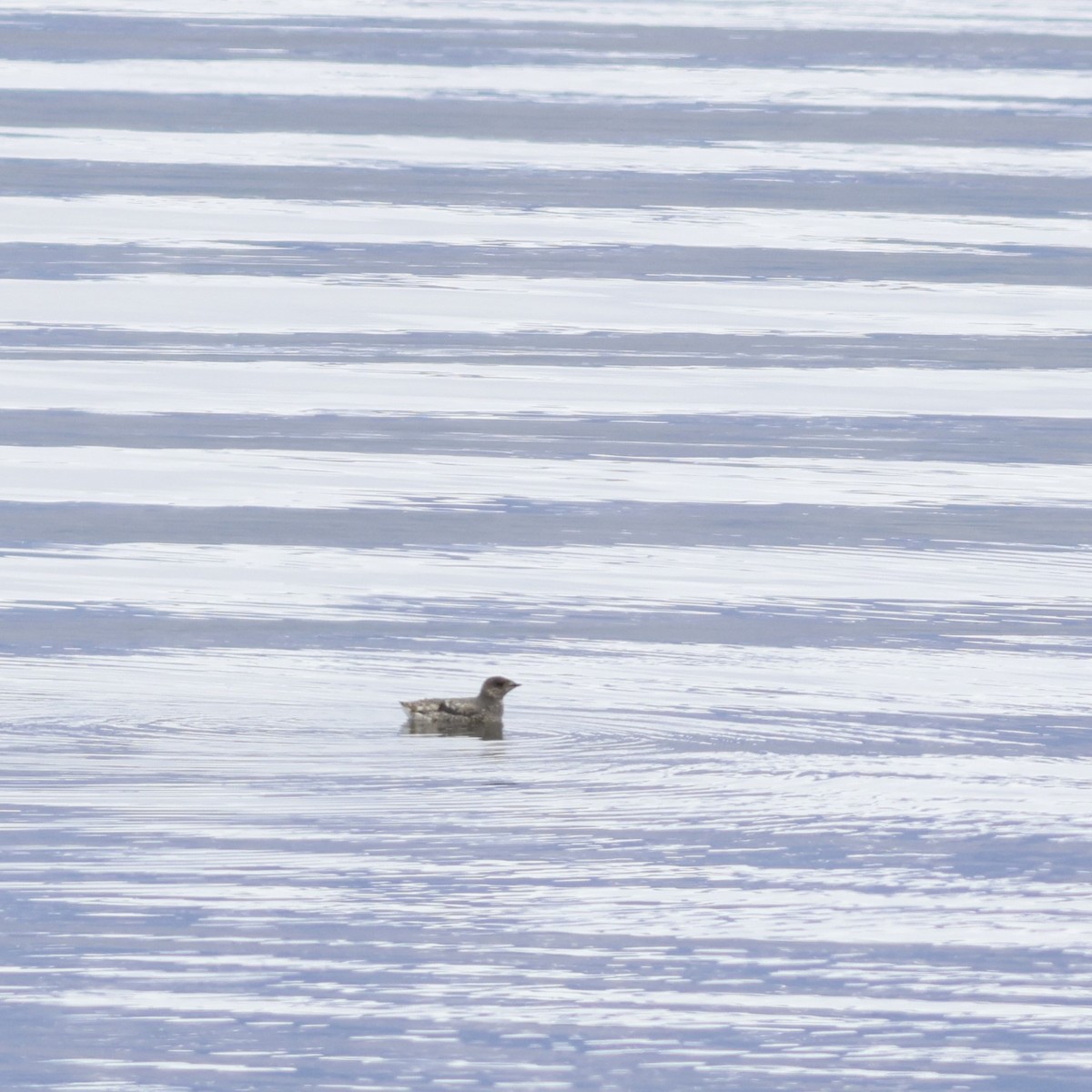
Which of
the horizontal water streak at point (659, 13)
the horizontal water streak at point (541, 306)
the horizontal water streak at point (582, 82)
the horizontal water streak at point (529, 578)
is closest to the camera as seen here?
the horizontal water streak at point (529, 578)

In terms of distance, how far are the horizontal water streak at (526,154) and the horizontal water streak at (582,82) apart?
5.26ft

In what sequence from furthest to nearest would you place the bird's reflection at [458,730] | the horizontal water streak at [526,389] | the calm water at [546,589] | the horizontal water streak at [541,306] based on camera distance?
the horizontal water streak at [541,306]
the horizontal water streak at [526,389]
the bird's reflection at [458,730]
the calm water at [546,589]

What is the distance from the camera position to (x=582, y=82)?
73.6 feet

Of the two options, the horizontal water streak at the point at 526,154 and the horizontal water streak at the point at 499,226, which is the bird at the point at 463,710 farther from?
the horizontal water streak at the point at 526,154

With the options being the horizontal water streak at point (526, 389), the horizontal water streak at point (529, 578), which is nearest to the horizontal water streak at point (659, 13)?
the horizontal water streak at point (526, 389)

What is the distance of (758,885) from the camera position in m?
7.54

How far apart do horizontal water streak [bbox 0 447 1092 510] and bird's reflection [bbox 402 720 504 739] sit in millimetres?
3061

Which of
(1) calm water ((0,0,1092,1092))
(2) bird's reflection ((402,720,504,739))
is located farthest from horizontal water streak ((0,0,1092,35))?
(2) bird's reflection ((402,720,504,739))

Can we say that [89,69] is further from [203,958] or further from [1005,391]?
[203,958]

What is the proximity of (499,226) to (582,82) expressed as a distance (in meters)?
5.21

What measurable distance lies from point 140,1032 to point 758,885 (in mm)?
1703

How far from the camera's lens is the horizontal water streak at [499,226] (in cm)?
1694

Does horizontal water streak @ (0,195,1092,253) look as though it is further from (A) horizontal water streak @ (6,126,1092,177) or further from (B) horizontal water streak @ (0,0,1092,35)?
(B) horizontal water streak @ (0,0,1092,35)

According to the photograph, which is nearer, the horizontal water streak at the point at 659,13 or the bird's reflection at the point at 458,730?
the bird's reflection at the point at 458,730
